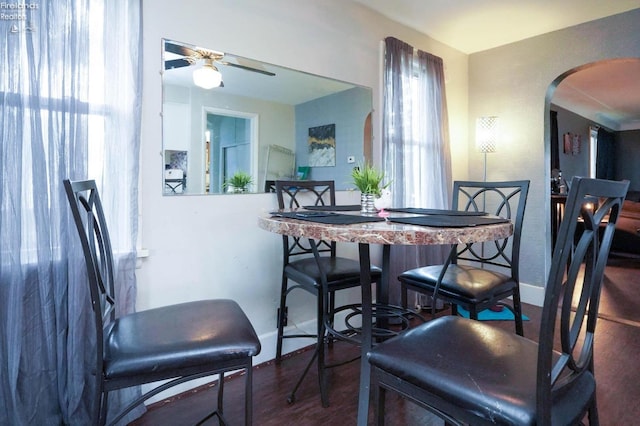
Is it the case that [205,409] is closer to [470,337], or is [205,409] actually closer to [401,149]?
[470,337]

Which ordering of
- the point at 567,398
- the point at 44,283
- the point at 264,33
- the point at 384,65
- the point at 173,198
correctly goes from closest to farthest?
the point at 567,398 < the point at 44,283 < the point at 173,198 < the point at 264,33 < the point at 384,65

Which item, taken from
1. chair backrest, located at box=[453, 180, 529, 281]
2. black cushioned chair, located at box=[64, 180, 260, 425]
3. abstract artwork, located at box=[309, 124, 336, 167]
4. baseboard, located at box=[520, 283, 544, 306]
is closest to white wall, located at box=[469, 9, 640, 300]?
baseboard, located at box=[520, 283, 544, 306]

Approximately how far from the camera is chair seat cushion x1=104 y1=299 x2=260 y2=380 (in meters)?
1.00

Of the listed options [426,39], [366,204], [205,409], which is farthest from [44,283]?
[426,39]

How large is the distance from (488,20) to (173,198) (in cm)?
272

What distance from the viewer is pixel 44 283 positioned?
1.40m

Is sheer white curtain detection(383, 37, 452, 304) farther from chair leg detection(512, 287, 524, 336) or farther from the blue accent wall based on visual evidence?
chair leg detection(512, 287, 524, 336)

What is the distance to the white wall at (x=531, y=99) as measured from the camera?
2891 mm

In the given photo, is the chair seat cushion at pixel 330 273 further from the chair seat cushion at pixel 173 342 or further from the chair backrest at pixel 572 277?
the chair backrest at pixel 572 277

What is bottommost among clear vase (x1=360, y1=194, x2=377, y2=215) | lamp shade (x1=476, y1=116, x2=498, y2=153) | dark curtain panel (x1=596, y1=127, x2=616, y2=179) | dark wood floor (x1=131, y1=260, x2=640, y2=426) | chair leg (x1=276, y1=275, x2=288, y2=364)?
dark wood floor (x1=131, y1=260, x2=640, y2=426)

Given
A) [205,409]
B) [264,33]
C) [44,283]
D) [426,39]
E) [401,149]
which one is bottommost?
[205,409]

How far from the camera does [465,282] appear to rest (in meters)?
1.76

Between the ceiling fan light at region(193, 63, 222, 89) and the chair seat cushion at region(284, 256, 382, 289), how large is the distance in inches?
41.5

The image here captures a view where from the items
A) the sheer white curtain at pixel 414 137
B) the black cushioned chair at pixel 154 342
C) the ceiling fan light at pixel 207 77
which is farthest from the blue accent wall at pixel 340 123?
the black cushioned chair at pixel 154 342
